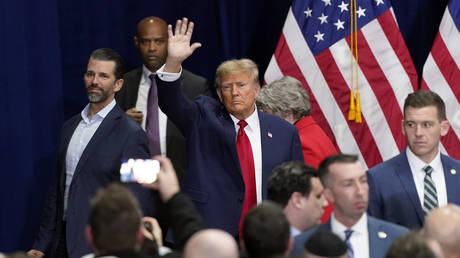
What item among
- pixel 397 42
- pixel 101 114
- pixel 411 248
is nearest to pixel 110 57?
pixel 101 114

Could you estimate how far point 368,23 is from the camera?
7180 mm

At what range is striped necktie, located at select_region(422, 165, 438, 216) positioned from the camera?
5055 millimetres

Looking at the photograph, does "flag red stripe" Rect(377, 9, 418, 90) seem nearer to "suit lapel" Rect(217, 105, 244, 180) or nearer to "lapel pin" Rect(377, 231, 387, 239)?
"suit lapel" Rect(217, 105, 244, 180)

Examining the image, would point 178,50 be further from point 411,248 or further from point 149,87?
point 411,248

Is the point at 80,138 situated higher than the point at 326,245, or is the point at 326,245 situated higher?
the point at 80,138

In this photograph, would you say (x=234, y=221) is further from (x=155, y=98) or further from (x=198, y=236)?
(x=198, y=236)

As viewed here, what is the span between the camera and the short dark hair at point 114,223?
3.27 m

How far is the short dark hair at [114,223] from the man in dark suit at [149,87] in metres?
2.78

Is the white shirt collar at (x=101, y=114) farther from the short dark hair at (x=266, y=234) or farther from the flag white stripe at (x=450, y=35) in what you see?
the flag white stripe at (x=450, y=35)

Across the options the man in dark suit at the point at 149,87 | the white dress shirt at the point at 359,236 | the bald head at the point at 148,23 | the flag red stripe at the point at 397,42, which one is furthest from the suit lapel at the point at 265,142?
the flag red stripe at the point at 397,42

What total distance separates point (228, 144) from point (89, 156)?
84 cm

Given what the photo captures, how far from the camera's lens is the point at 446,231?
3.90 metres

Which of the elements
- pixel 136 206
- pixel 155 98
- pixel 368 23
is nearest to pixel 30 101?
pixel 155 98

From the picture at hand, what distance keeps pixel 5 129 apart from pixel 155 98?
1.02m
